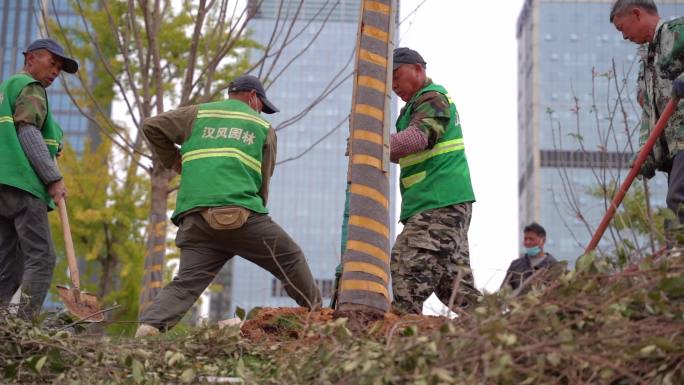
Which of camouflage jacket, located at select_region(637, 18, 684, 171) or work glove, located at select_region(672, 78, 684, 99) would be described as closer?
work glove, located at select_region(672, 78, 684, 99)

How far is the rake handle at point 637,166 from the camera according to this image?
5785 mm

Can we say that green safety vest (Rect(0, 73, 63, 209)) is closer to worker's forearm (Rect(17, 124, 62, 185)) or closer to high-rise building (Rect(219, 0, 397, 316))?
worker's forearm (Rect(17, 124, 62, 185))

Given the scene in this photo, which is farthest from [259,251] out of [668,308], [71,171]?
[71,171]

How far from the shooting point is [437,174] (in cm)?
688

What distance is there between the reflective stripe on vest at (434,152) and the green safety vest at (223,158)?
98 cm

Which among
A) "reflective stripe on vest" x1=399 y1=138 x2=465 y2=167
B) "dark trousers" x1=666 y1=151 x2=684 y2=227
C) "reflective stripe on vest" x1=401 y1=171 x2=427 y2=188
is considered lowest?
"dark trousers" x1=666 y1=151 x2=684 y2=227

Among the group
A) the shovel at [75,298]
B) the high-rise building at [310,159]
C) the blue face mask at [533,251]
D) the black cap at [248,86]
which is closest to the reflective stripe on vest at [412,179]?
the black cap at [248,86]

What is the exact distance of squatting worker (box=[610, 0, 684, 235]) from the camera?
6.05m

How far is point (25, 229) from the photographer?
709cm

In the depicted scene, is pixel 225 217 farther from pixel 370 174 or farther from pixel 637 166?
pixel 637 166

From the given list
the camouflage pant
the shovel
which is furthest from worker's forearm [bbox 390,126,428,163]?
the shovel

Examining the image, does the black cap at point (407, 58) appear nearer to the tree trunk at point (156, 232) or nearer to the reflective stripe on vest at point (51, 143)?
the reflective stripe on vest at point (51, 143)

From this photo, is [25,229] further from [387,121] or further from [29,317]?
[387,121]

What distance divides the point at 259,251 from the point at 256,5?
18.8 feet
